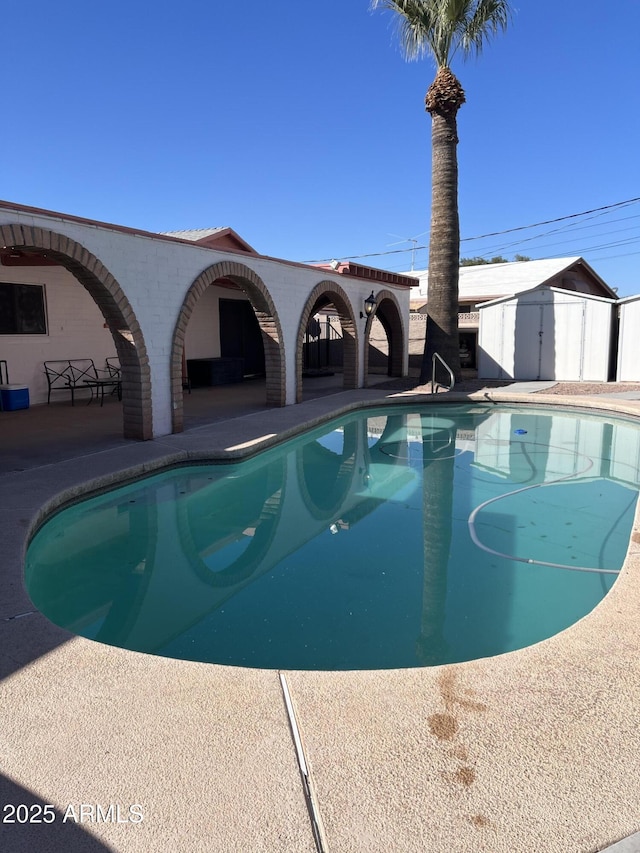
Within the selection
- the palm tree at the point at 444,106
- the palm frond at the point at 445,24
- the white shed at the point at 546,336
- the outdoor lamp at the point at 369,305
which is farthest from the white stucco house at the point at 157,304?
the palm frond at the point at 445,24

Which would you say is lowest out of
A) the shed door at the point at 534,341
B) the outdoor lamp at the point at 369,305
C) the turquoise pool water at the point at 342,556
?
the turquoise pool water at the point at 342,556

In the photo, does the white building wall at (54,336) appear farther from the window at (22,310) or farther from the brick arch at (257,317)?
the brick arch at (257,317)

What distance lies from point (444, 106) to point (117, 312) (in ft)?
A: 39.2

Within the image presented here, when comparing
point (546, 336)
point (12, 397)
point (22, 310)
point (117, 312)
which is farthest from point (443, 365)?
point (12, 397)

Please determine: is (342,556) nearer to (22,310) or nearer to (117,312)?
(117,312)

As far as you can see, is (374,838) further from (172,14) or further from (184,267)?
(172,14)

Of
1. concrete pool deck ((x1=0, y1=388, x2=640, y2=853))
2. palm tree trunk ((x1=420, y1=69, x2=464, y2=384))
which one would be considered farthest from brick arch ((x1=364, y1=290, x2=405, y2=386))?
concrete pool deck ((x1=0, y1=388, x2=640, y2=853))

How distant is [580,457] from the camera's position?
32.6ft

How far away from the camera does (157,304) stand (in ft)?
32.3

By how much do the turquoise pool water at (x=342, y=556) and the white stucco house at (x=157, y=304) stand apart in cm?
238

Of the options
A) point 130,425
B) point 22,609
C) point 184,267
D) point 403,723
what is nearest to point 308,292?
point 184,267

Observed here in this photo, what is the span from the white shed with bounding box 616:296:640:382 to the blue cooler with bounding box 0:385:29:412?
16458mm

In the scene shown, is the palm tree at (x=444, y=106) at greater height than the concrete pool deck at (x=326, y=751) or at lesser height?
greater

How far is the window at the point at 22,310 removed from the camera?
12414 millimetres
